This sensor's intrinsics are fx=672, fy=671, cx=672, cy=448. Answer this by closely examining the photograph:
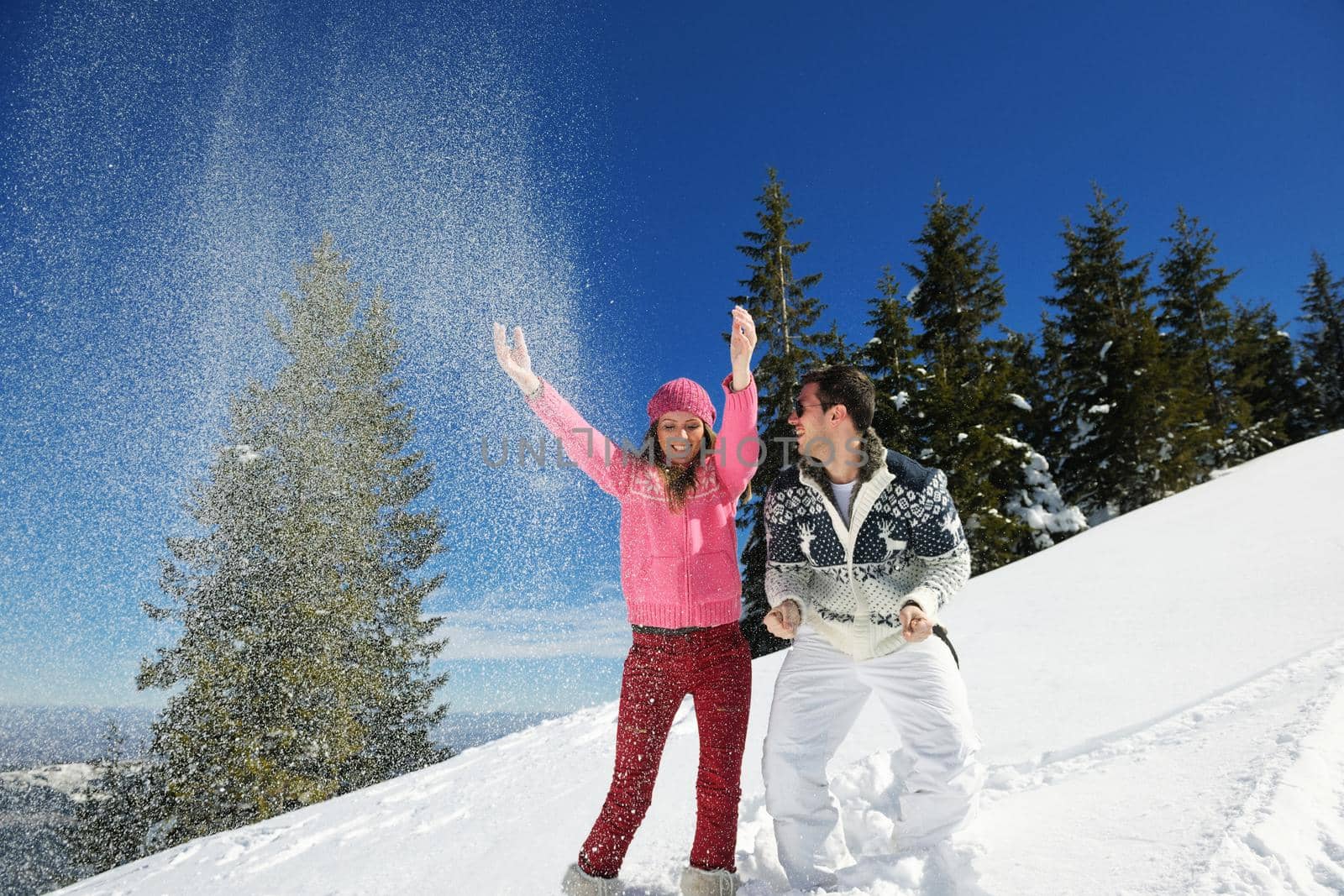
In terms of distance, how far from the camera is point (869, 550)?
2463 mm

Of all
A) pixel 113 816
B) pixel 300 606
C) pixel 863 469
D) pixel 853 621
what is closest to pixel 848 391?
pixel 863 469

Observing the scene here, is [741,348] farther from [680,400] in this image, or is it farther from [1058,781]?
[1058,781]

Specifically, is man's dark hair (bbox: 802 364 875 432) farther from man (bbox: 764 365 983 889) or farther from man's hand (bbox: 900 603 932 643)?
man's hand (bbox: 900 603 932 643)

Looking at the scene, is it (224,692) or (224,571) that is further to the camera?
(224,571)

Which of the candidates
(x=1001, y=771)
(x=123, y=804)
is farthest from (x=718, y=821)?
(x=123, y=804)

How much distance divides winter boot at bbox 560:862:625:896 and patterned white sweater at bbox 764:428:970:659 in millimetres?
1122

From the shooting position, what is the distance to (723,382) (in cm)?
260

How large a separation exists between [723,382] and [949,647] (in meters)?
1.30

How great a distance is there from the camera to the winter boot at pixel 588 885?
2309 mm

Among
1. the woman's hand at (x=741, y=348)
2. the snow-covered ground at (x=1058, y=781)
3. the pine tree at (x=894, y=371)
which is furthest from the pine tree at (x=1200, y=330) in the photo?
the woman's hand at (x=741, y=348)

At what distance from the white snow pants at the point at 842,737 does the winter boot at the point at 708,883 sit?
0.20 m

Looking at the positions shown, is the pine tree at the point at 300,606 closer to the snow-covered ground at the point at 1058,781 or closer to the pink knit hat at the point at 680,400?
the snow-covered ground at the point at 1058,781

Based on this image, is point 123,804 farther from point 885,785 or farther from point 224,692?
point 885,785

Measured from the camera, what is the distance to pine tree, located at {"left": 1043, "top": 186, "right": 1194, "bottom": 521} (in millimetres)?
18172
